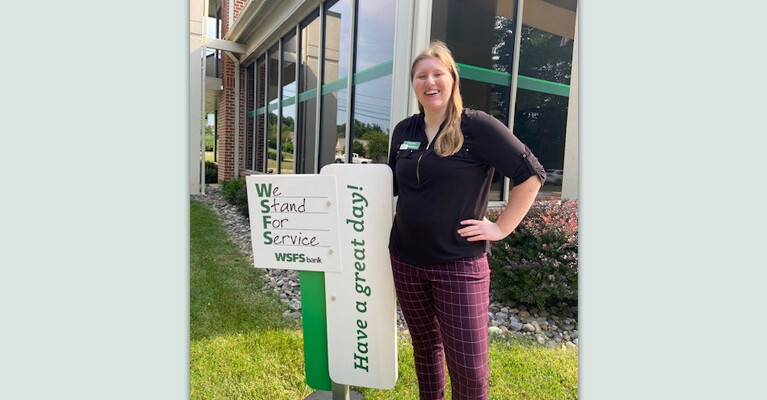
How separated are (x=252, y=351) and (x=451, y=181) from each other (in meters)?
1.43

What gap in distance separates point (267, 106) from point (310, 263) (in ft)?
4.38

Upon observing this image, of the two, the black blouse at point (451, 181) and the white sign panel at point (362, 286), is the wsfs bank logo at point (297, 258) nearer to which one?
the white sign panel at point (362, 286)

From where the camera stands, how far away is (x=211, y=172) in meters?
1.93

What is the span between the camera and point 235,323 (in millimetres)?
2059

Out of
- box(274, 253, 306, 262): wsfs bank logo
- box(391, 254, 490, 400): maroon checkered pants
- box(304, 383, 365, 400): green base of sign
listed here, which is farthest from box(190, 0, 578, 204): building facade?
box(304, 383, 365, 400): green base of sign

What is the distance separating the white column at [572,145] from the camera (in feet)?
6.42

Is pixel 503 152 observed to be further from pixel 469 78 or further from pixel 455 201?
pixel 469 78

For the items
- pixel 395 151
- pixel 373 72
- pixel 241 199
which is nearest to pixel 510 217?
pixel 395 151

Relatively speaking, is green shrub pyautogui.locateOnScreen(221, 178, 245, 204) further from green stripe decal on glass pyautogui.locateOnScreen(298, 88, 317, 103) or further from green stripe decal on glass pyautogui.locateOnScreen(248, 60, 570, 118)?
green stripe decal on glass pyautogui.locateOnScreen(298, 88, 317, 103)

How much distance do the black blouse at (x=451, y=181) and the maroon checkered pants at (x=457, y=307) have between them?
5 centimetres

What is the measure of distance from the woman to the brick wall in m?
1.00

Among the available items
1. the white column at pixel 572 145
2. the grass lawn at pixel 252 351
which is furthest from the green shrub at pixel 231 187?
the white column at pixel 572 145
